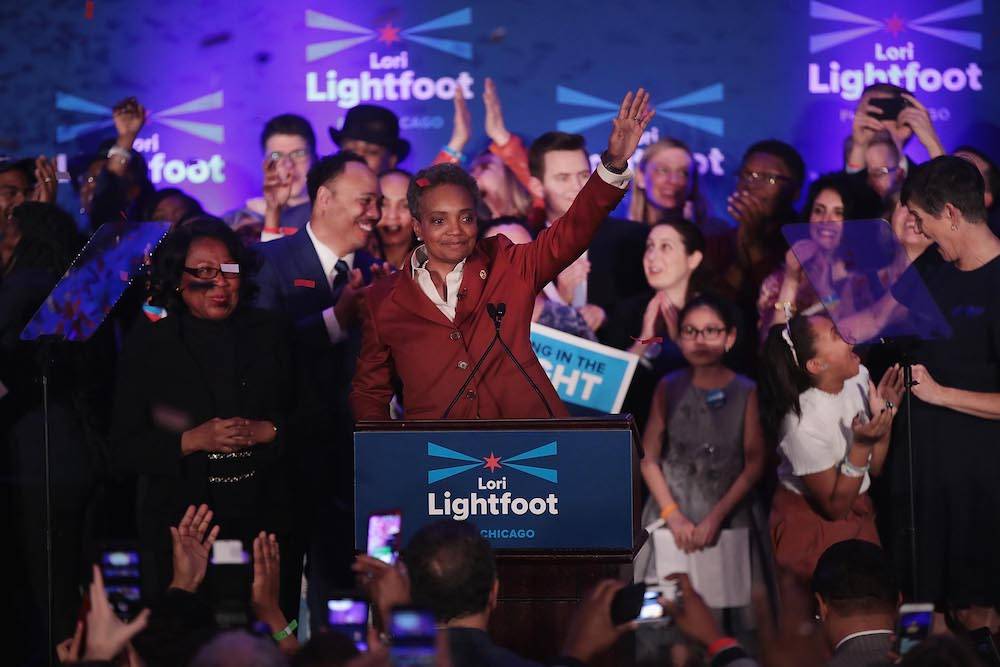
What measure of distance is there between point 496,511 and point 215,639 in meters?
1.25

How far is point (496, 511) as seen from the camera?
3.88 meters

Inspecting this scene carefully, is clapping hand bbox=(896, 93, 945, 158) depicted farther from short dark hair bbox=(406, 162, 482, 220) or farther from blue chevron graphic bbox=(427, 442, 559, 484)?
blue chevron graphic bbox=(427, 442, 559, 484)

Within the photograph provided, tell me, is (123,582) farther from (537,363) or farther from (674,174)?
(674,174)

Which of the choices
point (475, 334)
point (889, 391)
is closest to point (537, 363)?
point (475, 334)

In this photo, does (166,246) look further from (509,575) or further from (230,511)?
(509,575)

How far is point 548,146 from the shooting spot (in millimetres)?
7020

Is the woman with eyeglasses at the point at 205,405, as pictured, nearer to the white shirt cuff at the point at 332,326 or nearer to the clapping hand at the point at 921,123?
the white shirt cuff at the point at 332,326

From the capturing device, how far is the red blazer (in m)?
4.44

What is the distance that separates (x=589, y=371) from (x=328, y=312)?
122 cm

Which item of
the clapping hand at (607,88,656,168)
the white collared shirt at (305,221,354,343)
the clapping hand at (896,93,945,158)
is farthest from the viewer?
the clapping hand at (896,93,945,158)

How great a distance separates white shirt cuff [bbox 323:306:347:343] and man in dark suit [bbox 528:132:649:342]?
1339mm

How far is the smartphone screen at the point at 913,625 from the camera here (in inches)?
123

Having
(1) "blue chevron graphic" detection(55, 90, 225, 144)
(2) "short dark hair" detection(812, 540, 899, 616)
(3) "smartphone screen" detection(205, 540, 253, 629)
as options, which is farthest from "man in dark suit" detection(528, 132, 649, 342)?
(2) "short dark hair" detection(812, 540, 899, 616)

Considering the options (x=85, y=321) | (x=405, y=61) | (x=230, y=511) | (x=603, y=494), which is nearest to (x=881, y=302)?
(x=603, y=494)
